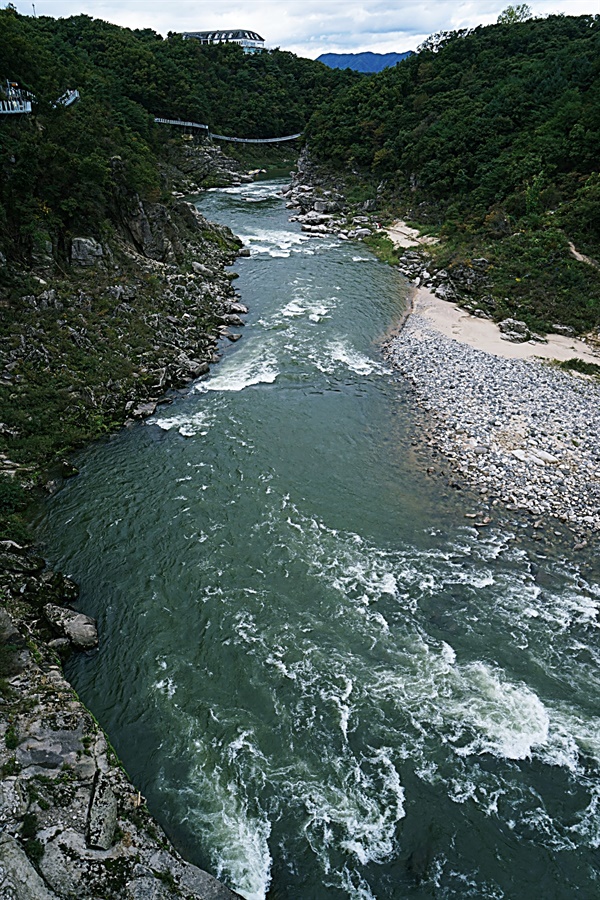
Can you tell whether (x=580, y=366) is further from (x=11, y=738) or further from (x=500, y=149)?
(x=500, y=149)

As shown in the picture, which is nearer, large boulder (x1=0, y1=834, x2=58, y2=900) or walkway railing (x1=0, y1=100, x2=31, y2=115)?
large boulder (x1=0, y1=834, x2=58, y2=900)

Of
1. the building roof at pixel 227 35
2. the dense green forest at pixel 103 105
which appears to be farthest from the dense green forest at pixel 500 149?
the building roof at pixel 227 35

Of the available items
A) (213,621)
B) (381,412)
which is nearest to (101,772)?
(213,621)

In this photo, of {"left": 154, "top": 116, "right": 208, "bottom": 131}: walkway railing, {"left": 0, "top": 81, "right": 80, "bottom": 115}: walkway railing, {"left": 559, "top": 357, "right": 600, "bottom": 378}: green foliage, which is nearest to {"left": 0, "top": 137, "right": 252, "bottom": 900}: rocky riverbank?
{"left": 0, "top": 81, "right": 80, "bottom": 115}: walkway railing

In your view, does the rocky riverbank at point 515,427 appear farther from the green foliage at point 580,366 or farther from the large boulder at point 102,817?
the large boulder at point 102,817

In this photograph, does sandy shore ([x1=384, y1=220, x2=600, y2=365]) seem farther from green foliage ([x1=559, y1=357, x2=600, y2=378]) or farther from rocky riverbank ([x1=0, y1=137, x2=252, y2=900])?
rocky riverbank ([x1=0, y1=137, x2=252, y2=900])

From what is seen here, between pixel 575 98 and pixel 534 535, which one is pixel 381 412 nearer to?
pixel 534 535

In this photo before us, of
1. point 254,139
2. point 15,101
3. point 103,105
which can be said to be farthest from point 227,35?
point 15,101
